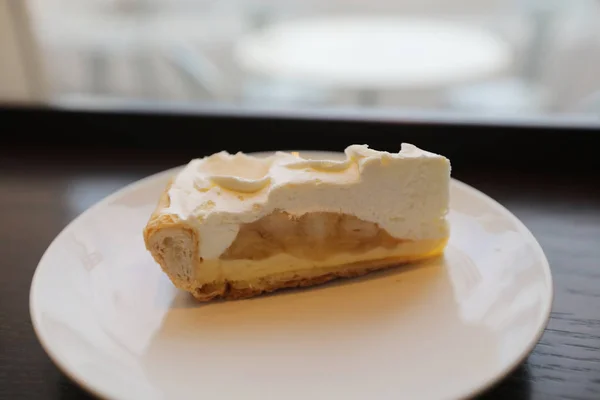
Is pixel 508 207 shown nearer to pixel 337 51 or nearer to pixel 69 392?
pixel 69 392

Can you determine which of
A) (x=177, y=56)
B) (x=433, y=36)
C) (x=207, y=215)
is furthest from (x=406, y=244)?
(x=177, y=56)

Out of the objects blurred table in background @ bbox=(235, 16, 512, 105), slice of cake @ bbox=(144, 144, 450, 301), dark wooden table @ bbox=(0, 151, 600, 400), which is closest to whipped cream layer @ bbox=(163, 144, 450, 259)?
slice of cake @ bbox=(144, 144, 450, 301)

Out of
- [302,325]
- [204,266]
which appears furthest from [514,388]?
[204,266]

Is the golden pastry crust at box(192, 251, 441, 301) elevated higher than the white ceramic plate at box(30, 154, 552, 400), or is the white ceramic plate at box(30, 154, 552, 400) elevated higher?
the white ceramic plate at box(30, 154, 552, 400)

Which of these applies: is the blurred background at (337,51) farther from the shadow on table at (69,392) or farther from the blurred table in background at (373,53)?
the shadow on table at (69,392)

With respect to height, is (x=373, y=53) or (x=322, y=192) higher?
(x=322, y=192)

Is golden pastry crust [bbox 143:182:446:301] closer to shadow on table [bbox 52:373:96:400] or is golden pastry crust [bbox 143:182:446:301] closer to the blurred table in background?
shadow on table [bbox 52:373:96:400]

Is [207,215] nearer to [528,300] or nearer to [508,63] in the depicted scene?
[528,300]
